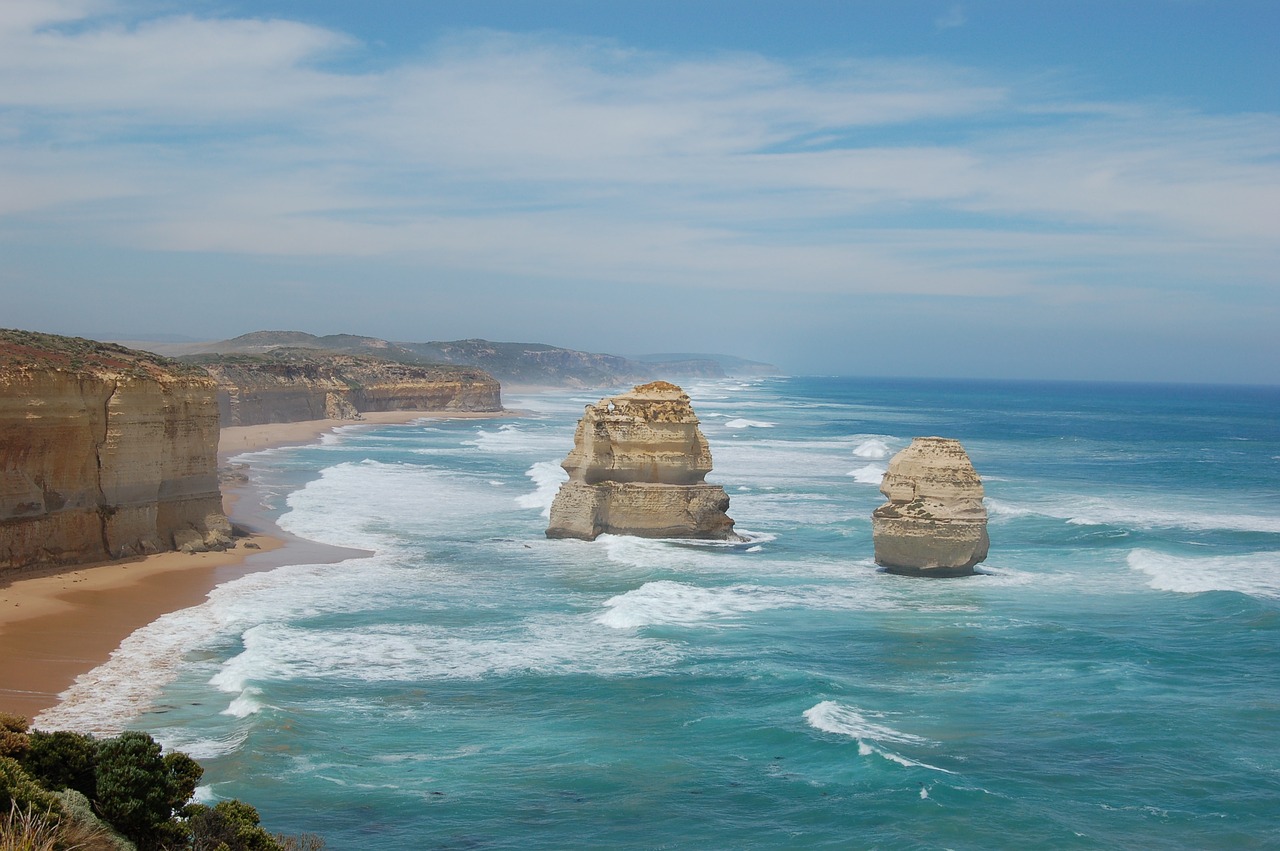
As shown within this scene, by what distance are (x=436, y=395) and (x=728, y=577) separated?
81.6 metres

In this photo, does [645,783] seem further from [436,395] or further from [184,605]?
[436,395]

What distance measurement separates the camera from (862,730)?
16.6 m

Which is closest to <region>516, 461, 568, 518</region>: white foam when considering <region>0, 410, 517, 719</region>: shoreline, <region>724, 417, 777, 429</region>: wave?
<region>0, 410, 517, 719</region>: shoreline

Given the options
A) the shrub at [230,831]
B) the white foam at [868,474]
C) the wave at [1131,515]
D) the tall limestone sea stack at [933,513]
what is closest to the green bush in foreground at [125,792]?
the shrub at [230,831]

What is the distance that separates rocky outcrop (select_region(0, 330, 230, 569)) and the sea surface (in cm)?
392

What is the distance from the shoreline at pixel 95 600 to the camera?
18625 mm

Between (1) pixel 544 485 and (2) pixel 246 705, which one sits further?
(1) pixel 544 485

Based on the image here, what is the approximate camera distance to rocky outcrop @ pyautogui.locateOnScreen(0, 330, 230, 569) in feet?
82.0

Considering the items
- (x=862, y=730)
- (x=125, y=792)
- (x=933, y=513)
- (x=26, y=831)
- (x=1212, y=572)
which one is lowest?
(x=862, y=730)

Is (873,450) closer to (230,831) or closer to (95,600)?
(95,600)

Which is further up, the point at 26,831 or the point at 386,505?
the point at 26,831

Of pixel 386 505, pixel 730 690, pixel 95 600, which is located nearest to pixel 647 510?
pixel 386 505

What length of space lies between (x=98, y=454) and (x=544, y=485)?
21502mm

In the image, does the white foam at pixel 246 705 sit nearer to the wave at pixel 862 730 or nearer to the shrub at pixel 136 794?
the shrub at pixel 136 794
